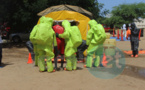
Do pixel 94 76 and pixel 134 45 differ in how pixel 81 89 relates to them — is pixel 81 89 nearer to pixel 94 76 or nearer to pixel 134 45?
pixel 94 76

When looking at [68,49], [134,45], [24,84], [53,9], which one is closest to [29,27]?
[53,9]

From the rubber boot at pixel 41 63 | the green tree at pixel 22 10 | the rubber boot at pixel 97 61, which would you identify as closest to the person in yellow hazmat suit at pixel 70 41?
the rubber boot at pixel 41 63

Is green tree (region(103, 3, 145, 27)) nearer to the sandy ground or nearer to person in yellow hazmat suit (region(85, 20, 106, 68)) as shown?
person in yellow hazmat suit (region(85, 20, 106, 68))

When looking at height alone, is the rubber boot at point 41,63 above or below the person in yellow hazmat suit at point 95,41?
below

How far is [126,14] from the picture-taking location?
49812 millimetres

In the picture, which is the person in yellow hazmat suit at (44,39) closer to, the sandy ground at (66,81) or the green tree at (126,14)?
the sandy ground at (66,81)

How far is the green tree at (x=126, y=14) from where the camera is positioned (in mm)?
49138

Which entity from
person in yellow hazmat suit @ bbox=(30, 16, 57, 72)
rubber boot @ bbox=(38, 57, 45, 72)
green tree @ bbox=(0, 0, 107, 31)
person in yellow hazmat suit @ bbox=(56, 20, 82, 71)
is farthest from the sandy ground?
green tree @ bbox=(0, 0, 107, 31)

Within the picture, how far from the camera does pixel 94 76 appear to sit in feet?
23.3

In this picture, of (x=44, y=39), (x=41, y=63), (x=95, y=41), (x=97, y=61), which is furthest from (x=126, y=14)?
(x=44, y=39)

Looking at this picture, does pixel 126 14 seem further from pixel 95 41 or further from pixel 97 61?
pixel 95 41

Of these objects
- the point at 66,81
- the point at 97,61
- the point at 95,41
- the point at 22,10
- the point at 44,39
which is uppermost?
the point at 22,10

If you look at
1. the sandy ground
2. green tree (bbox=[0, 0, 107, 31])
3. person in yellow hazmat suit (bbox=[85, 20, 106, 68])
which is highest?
green tree (bbox=[0, 0, 107, 31])

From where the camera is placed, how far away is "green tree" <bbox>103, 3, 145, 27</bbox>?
4914cm
